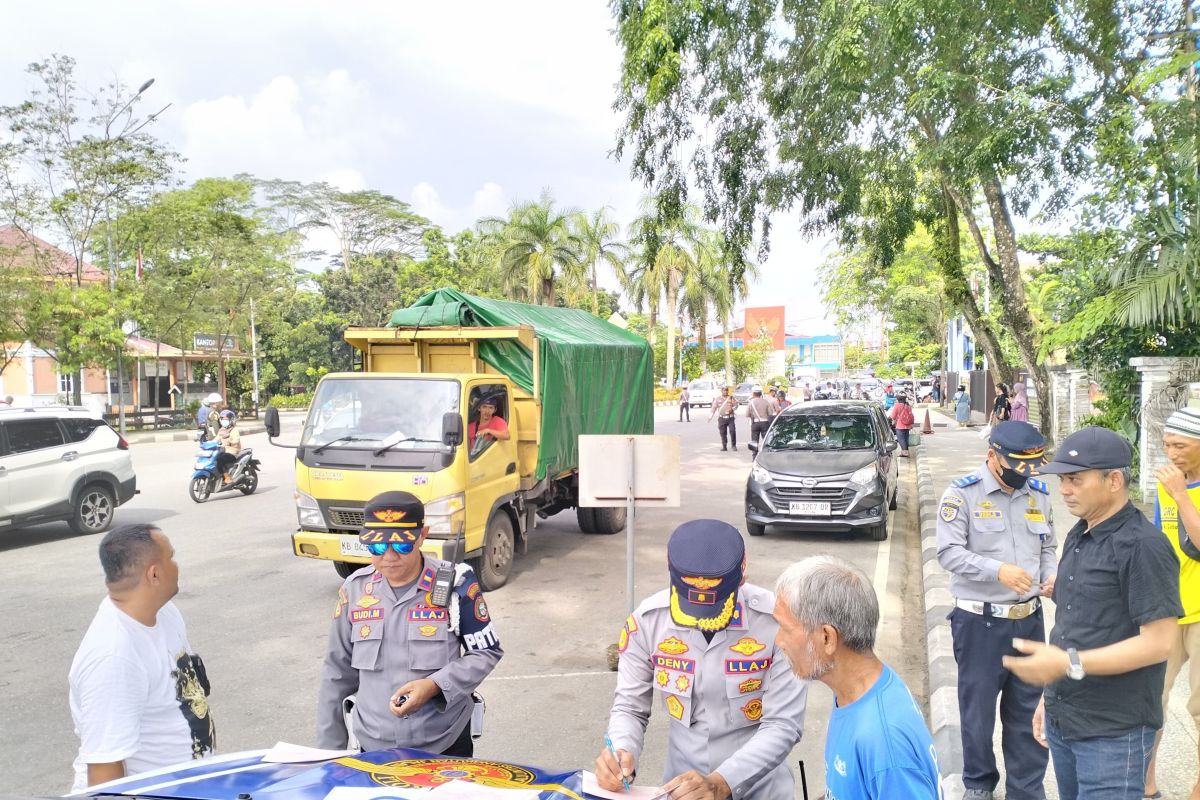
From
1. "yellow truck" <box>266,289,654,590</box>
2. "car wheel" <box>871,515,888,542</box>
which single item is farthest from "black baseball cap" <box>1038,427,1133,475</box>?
"car wheel" <box>871,515,888,542</box>

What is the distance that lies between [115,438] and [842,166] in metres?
11.9

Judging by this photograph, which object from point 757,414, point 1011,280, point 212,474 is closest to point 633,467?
point 212,474

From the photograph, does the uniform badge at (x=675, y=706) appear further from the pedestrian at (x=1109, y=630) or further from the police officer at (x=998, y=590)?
the police officer at (x=998, y=590)

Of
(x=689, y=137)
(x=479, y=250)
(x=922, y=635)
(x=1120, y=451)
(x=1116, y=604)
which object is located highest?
(x=479, y=250)

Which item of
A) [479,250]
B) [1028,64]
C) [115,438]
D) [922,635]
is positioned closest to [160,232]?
[479,250]

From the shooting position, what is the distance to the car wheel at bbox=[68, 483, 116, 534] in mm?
10359

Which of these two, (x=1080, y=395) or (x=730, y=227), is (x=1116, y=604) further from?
(x=1080, y=395)

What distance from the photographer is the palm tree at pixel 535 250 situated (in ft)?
110

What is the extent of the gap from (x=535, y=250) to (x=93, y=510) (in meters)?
24.9

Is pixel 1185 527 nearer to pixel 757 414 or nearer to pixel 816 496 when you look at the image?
pixel 816 496

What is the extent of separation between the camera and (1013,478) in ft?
12.4

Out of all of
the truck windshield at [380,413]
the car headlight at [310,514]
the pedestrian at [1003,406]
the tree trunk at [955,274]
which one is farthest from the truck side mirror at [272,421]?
the pedestrian at [1003,406]

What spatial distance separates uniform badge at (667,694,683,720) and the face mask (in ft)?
7.02

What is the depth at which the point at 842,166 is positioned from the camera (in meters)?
14.1
